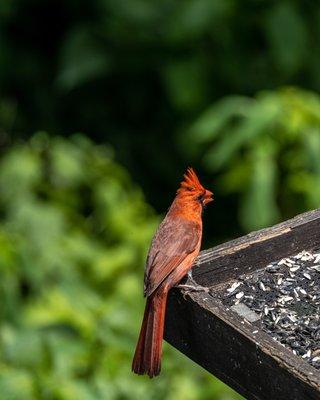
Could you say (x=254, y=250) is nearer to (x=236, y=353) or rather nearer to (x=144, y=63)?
(x=236, y=353)

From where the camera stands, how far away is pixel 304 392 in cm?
331

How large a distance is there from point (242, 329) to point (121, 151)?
18.5 feet

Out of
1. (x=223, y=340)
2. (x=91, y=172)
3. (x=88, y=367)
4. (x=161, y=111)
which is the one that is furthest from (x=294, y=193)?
(x=161, y=111)

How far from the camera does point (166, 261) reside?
420 cm

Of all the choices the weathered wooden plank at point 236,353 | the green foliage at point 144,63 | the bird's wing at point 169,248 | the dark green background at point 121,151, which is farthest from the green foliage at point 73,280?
the weathered wooden plank at point 236,353

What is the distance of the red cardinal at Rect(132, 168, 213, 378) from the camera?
3.90 meters

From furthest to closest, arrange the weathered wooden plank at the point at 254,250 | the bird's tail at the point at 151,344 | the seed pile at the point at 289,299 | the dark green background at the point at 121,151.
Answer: the dark green background at the point at 121,151 → the weathered wooden plank at the point at 254,250 → the bird's tail at the point at 151,344 → the seed pile at the point at 289,299

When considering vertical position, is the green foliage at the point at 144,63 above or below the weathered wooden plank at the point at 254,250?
below

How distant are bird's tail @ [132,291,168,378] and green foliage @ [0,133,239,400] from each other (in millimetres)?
1288

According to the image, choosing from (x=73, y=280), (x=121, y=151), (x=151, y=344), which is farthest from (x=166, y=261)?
(x=121, y=151)

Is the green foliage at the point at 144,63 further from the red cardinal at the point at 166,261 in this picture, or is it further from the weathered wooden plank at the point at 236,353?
the weathered wooden plank at the point at 236,353

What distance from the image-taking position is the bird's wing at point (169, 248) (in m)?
4.10

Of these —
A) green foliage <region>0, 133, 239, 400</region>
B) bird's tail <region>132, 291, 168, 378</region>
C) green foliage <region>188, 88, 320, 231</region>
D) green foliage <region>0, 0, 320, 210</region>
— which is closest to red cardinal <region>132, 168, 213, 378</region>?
bird's tail <region>132, 291, 168, 378</region>

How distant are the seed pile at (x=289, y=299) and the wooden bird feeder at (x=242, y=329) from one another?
0.04 m
